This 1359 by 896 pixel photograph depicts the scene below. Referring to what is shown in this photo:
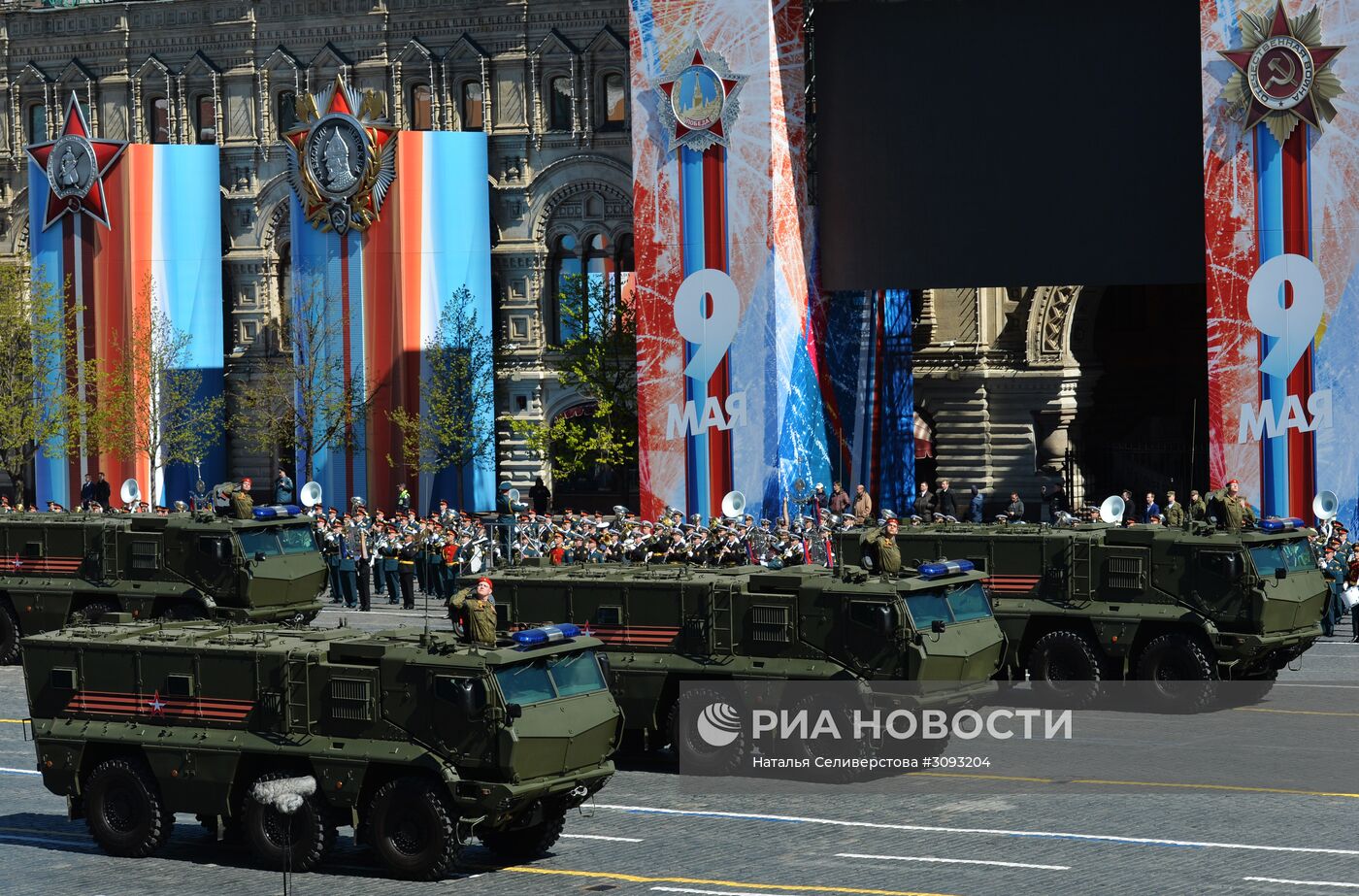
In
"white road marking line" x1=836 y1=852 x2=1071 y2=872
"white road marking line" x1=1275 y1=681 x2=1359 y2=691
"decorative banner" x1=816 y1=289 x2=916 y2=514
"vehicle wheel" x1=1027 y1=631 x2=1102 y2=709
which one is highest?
"decorative banner" x1=816 y1=289 x2=916 y2=514

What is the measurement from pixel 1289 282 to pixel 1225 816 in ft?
74.1

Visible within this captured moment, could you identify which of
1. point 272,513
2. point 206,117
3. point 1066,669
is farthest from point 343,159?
point 1066,669

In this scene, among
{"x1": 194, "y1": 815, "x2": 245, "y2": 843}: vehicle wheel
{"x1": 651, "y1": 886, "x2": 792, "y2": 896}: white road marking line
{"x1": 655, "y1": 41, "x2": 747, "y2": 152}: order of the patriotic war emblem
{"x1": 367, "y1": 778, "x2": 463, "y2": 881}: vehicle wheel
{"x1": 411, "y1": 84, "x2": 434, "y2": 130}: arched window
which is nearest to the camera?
{"x1": 651, "y1": 886, "x2": 792, "y2": 896}: white road marking line

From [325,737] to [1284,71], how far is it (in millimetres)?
28401

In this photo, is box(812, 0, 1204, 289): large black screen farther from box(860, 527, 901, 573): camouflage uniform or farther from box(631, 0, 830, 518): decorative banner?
box(860, 527, 901, 573): camouflage uniform

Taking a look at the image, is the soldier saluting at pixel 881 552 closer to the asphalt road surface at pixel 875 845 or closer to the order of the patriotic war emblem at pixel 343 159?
the asphalt road surface at pixel 875 845

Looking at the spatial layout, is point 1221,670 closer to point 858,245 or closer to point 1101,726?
point 1101,726

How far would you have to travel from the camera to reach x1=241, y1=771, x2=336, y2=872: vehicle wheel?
66.8ft

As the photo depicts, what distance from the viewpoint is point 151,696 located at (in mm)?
21453

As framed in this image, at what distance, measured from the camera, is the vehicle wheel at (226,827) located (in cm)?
2098

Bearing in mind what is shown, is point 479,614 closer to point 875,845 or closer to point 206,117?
point 875,845

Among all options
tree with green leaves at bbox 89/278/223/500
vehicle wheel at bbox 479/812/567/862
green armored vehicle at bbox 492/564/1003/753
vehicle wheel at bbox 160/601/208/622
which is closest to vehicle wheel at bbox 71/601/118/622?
vehicle wheel at bbox 160/601/208/622

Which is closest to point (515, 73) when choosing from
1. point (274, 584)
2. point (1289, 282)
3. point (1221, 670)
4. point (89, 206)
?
point (89, 206)

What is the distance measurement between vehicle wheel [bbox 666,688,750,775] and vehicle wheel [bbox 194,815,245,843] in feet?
19.2
